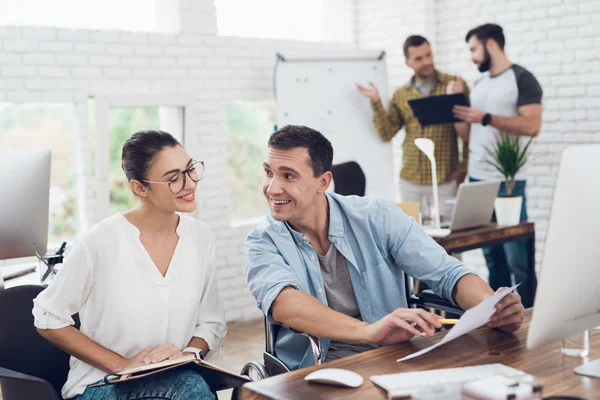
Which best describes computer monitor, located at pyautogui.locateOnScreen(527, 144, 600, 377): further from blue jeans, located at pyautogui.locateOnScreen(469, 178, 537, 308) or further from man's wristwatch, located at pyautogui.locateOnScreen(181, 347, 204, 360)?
blue jeans, located at pyautogui.locateOnScreen(469, 178, 537, 308)

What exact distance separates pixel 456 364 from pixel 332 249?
2.49 ft

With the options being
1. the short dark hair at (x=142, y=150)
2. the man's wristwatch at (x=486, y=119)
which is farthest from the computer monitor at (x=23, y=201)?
the man's wristwatch at (x=486, y=119)

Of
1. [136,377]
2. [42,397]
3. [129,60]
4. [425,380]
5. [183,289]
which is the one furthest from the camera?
[129,60]

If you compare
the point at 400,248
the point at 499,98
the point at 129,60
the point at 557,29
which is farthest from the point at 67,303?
the point at 557,29

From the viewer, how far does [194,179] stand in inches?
87.2

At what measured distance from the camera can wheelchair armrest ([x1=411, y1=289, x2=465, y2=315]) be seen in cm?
220

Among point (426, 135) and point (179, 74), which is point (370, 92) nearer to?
point (426, 135)

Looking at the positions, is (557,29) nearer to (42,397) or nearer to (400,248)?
(400,248)

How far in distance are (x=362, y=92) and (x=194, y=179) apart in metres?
3.05

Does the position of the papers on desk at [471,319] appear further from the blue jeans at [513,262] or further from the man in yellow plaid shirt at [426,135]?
the man in yellow plaid shirt at [426,135]

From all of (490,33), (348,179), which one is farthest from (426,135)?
(348,179)

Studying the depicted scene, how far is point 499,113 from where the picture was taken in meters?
4.58

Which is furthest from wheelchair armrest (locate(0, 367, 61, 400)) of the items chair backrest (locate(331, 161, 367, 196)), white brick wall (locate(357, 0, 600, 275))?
white brick wall (locate(357, 0, 600, 275))

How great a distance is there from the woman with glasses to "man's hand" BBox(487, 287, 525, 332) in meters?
0.79
